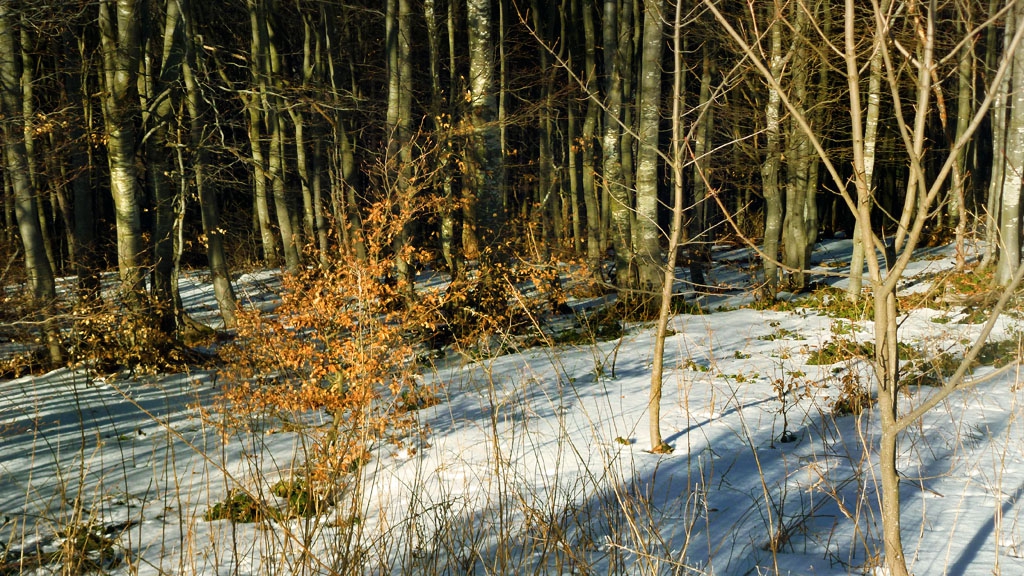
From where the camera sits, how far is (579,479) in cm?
393

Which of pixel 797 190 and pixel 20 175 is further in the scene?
pixel 797 190

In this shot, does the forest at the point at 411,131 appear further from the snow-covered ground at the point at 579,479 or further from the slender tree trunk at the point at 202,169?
the snow-covered ground at the point at 579,479

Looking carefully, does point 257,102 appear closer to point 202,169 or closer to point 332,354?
point 202,169

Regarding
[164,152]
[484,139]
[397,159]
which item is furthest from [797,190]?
[164,152]

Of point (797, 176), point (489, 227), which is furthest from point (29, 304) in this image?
point (797, 176)

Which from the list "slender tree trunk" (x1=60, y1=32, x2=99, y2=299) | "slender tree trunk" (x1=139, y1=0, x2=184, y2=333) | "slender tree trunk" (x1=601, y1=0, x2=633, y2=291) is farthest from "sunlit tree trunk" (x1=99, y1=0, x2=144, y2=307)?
"slender tree trunk" (x1=601, y1=0, x2=633, y2=291)

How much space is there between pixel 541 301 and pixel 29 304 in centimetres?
607

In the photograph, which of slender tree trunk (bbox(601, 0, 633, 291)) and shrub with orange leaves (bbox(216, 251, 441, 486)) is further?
slender tree trunk (bbox(601, 0, 633, 291))

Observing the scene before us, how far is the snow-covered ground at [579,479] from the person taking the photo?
2982 millimetres

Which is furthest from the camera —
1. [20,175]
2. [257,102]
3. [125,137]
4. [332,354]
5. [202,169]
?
[257,102]

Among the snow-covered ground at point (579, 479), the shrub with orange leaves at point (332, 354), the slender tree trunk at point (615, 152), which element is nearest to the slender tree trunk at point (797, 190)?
the slender tree trunk at point (615, 152)

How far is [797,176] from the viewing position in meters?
12.5

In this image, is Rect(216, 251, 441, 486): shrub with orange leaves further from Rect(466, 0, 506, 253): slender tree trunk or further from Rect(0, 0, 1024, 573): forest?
Rect(466, 0, 506, 253): slender tree trunk

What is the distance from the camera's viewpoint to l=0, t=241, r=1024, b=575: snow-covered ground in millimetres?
2982
